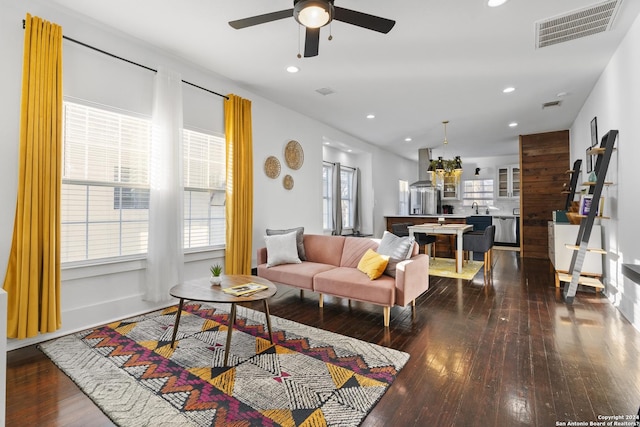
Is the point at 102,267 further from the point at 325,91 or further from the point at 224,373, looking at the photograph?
the point at 325,91

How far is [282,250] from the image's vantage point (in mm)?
4062

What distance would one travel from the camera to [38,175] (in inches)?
99.3

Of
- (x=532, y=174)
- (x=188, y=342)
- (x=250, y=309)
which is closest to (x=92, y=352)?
(x=188, y=342)

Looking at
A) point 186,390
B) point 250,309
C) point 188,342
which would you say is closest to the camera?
point 186,390

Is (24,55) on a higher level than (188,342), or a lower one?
higher

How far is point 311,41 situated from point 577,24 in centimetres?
262

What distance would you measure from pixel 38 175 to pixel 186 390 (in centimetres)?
216

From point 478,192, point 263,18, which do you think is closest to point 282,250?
point 263,18

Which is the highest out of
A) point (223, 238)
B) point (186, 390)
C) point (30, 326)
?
Result: point (223, 238)

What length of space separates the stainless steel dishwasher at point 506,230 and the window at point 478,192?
971 mm

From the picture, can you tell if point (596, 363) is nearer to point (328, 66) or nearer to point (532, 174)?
point (328, 66)

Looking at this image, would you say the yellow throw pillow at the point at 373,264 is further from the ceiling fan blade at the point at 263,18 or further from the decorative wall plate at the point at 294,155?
the decorative wall plate at the point at 294,155

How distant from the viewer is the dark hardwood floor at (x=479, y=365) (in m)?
1.72

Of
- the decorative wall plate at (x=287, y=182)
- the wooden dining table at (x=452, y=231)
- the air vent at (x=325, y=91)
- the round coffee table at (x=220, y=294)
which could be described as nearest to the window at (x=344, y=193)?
the decorative wall plate at (x=287, y=182)
